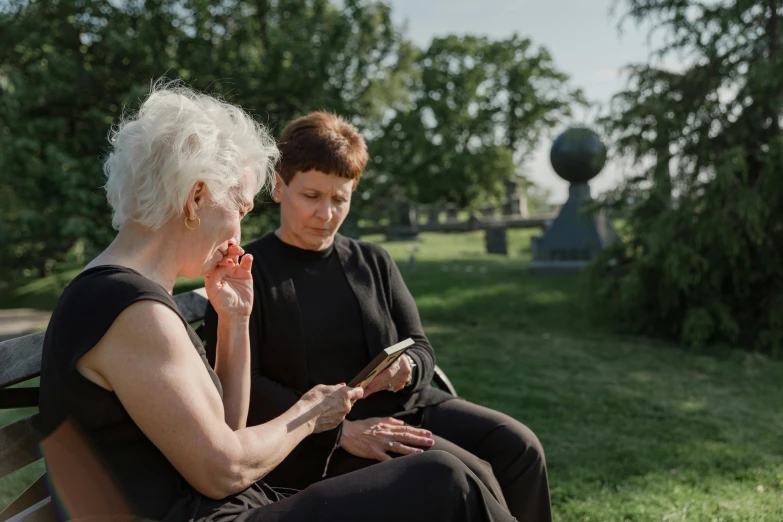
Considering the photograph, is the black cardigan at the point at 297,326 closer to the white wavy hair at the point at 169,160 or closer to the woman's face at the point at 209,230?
the woman's face at the point at 209,230

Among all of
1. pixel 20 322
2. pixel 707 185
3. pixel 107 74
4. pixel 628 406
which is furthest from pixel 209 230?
pixel 107 74

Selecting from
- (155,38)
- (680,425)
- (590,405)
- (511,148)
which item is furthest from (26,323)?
(511,148)

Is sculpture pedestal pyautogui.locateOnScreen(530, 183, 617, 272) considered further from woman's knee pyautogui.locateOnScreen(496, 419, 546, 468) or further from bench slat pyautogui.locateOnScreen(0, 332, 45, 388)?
bench slat pyautogui.locateOnScreen(0, 332, 45, 388)

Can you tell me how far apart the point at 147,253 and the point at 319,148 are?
44.6 inches

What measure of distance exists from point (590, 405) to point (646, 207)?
3572mm

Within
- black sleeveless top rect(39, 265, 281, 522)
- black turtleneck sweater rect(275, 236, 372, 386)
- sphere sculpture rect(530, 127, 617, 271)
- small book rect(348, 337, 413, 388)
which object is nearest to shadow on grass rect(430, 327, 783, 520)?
black turtleneck sweater rect(275, 236, 372, 386)

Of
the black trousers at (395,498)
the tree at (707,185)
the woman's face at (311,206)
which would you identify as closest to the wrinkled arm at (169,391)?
the black trousers at (395,498)

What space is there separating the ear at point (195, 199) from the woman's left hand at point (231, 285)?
33 centimetres

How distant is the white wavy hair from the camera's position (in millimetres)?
1896

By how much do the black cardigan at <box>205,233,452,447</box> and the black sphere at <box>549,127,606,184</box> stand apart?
9.38 meters

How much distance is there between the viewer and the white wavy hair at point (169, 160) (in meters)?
1.90

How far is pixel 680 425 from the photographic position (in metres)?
5.12

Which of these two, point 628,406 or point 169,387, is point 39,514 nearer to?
point 169,387

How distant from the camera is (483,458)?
2.84 meters
